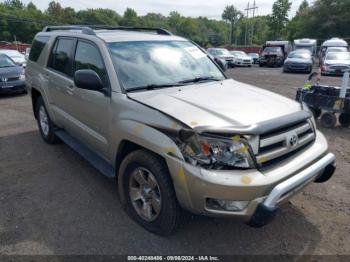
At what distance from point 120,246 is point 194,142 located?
1.23m

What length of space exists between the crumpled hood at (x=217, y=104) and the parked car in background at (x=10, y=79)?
346 inches

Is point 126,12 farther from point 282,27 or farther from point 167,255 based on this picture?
point 167,255

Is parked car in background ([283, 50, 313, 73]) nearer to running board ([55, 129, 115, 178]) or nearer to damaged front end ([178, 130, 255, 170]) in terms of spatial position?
running board ([55, 129, 115, 178])

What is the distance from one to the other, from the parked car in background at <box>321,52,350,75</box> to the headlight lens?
60.3 feet

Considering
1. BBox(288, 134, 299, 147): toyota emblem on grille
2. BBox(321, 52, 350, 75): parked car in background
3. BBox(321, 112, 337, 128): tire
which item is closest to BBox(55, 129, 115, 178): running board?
BBox(288, 134, 299, 147): toyota emblem on grille

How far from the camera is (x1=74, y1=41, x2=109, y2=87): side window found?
143 inches

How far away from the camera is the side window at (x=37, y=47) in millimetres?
5480

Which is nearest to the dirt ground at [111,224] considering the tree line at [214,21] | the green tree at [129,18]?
the tree line at [214,21]

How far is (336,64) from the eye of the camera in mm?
18781

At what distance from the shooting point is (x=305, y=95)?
7332 millimetres

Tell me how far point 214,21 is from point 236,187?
15799cm

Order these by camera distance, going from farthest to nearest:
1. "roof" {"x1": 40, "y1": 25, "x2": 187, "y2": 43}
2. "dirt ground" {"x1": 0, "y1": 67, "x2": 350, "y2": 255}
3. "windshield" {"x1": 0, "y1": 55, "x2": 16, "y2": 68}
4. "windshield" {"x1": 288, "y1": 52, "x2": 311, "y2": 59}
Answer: "windshield" {"x1": 288, "y1": 52, "x2": 311, "y2": 59} < "windshield" {"x1": 0, "y1": 55, "x2": 16, "y2": 68} < "roof" {"x1": 40, "y1": 25, "x2": 187, "y2": 43} < "dirt ground" {"x1": 0, "y1": 67, "x2": 350, "y2": 255}

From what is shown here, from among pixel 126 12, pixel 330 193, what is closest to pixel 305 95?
pixel 330 193

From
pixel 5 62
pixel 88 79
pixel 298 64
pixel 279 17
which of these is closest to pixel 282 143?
pixel 88 79
